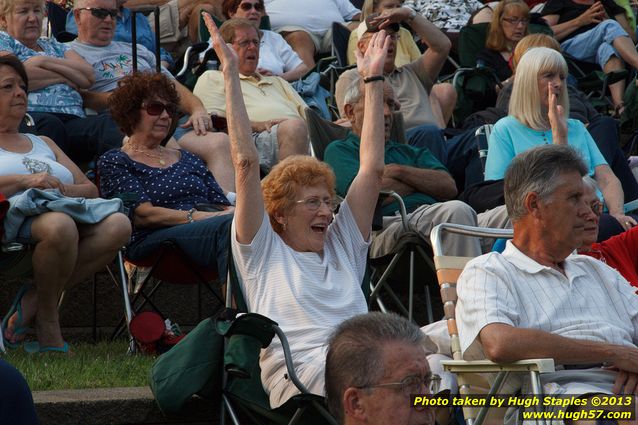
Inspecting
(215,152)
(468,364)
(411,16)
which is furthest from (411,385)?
(411,16)

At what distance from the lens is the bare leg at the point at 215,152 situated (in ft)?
24.8

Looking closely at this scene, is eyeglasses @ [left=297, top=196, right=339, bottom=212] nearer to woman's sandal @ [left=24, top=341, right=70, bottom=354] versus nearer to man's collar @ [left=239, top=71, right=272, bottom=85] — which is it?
woman's sandal @ [left=24, top=341, right=70, bottom=354]

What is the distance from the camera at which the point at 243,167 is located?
5.22 metres

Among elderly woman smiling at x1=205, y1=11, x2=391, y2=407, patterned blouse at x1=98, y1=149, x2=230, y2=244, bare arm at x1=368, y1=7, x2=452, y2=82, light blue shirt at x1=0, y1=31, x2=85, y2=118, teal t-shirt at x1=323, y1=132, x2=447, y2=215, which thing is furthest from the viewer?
bare arm at x1=368, y1=7, x2=452, y2=82

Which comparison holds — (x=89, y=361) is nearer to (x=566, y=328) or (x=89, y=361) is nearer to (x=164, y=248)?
(x=164, y=248)

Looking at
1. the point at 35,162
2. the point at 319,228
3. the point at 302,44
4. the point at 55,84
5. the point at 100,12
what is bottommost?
the point at 302,44

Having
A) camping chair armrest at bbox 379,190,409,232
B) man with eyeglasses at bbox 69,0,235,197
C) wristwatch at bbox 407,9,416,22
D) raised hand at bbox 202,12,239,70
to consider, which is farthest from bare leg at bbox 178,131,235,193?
raised hand at bbox 202,12,239,70

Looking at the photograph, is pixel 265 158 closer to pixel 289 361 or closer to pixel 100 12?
pixel 100 12

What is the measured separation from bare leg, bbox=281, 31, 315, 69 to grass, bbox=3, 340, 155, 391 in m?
4.78

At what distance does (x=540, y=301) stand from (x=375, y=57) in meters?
1.83

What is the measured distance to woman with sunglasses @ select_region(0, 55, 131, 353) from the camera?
604 cm

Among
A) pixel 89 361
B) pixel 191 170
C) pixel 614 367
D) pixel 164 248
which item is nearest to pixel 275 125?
pixel 191 170

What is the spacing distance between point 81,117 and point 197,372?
341cm

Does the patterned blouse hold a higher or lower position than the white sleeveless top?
lower
